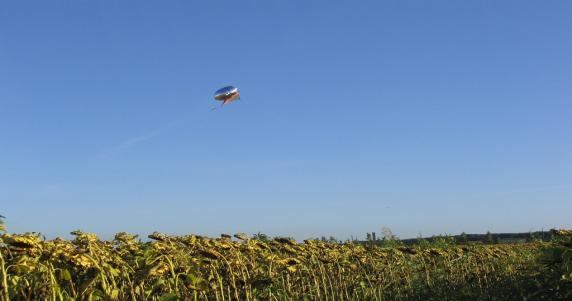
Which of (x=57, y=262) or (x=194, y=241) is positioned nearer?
(x=57, y=262)

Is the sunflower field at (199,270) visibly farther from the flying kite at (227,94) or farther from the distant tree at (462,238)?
the flying kite at (227,94)

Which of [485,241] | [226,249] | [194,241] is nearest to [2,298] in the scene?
[194,241]

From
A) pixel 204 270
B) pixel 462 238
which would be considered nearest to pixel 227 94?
pixel 462 238

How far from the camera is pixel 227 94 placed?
1275 inches

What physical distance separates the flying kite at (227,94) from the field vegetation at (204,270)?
2216 cm

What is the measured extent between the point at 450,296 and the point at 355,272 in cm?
177

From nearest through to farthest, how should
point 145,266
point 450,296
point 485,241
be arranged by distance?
point 145,266, point 450,296, point 485,241

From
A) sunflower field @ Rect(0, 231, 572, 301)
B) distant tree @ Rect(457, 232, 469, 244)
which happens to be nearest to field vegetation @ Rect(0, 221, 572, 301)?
sunflower field @ Rect(0, 231, 572, 301)

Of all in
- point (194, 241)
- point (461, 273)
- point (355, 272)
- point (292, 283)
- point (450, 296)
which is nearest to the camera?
point (194, 241)

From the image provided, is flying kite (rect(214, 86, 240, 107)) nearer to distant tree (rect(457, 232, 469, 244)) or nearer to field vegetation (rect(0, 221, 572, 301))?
distant tree (rect(457, 232, 469, 244))

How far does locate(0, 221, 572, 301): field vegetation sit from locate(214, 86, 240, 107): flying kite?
2216cm

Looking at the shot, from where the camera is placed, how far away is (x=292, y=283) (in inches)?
288

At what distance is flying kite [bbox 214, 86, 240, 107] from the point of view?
3203 cm

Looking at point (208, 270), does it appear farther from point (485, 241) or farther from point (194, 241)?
point (485, 241)
